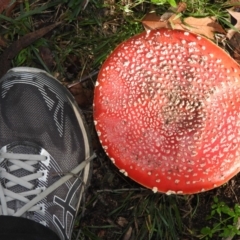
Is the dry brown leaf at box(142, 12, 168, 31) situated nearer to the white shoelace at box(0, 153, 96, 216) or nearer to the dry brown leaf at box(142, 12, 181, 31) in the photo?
the dry brown leaf at box(142, 12, 181, 31)

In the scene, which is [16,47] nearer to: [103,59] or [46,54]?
[46,54]

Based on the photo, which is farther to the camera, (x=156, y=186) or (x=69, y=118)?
(x=69, y=118)

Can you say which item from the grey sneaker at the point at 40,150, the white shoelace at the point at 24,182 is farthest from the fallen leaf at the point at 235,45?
the white shoelace at the point at 24,182

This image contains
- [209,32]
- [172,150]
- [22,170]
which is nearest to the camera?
[172,150]

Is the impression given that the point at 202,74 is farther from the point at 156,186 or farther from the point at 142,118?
the point at 156,186

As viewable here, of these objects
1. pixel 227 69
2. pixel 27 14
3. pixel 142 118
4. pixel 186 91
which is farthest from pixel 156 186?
pixel 27 14

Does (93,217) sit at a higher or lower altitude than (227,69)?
lower
